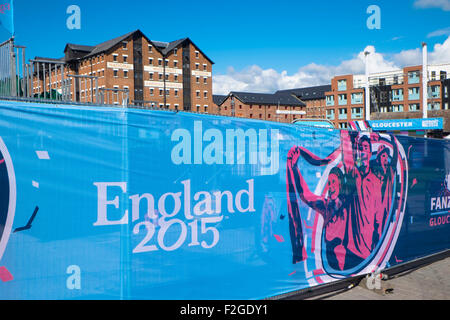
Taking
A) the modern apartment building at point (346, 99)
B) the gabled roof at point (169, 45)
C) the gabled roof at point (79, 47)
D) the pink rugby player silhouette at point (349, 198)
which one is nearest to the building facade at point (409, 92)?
the modern apartment building at point (346, 99)

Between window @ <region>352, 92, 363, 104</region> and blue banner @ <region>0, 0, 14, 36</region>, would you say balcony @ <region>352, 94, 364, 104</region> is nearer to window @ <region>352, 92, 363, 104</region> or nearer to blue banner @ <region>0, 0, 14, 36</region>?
window @ <region>352, 92, 363, 104</region>

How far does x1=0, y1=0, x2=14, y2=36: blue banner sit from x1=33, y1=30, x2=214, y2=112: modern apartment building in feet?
213

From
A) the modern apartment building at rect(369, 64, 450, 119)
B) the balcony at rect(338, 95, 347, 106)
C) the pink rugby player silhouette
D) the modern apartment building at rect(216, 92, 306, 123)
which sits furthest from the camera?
the modern apartment building at rect(216, 92, 306, 123)

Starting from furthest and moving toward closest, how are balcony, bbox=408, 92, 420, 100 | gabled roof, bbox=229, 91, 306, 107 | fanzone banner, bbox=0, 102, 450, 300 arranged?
gabled roof, bbox=229, 91, 306, 107, balcony, bbox=408, 92, 420, 100, fanzone banner, bbox=0, 102, 450, 300

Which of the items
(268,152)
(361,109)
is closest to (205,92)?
(361,109)

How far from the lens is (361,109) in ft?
305

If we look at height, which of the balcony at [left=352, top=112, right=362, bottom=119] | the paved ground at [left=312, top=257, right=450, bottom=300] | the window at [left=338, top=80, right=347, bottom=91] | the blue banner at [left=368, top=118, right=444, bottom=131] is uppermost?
the window at [left=338, top=80, right=347, bottom=91]

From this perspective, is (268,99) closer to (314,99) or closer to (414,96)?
(314,99)

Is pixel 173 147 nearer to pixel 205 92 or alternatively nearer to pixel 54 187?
pixel 54 187

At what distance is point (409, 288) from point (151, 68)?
2953 inches

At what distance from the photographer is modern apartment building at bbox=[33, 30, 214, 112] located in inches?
2864

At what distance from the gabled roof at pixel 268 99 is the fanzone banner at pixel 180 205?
10633cm

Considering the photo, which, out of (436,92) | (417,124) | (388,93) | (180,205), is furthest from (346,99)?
(180,205)

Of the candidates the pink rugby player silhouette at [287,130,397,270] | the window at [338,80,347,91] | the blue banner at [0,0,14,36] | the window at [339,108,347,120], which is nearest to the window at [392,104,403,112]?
the window at [339,108,347,120]
